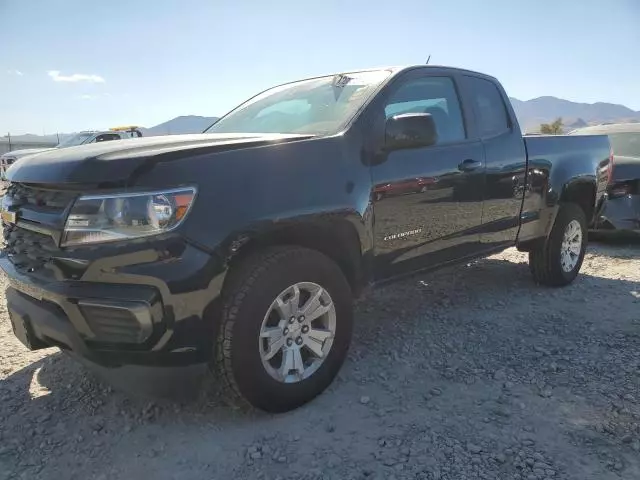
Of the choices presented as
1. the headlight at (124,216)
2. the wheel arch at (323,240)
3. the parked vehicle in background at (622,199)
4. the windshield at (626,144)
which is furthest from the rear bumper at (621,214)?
the headlight at (124,216)

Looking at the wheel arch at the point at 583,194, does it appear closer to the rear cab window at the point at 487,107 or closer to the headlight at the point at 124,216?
the rear cab window at the point at 487,107

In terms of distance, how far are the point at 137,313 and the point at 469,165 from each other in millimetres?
2531

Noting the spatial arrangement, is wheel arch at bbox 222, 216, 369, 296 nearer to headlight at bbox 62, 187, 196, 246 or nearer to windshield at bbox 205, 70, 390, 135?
headlight at bbox 62, 187, 196, 246

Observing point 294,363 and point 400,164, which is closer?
point 294,363

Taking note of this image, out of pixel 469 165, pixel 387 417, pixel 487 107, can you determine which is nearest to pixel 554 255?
pixel 487 107

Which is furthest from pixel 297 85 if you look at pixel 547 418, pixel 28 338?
pixel 547 418

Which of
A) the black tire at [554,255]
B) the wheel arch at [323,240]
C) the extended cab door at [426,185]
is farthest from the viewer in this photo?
the black tire at [554,255]

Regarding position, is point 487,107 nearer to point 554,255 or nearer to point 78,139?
point 554,255

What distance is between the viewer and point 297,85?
4.04 metres

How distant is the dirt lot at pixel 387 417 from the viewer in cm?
236

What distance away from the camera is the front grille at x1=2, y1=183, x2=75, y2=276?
239 centimetres

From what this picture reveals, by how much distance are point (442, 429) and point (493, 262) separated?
397 cm

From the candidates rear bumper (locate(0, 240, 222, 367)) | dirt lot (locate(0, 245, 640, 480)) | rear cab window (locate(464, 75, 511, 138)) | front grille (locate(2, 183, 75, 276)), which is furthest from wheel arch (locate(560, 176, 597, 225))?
front grille (locate(2, 183, 75, 276))

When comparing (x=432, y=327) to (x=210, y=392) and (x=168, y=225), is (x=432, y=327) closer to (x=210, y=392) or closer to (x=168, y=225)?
(x=210, y=392)
